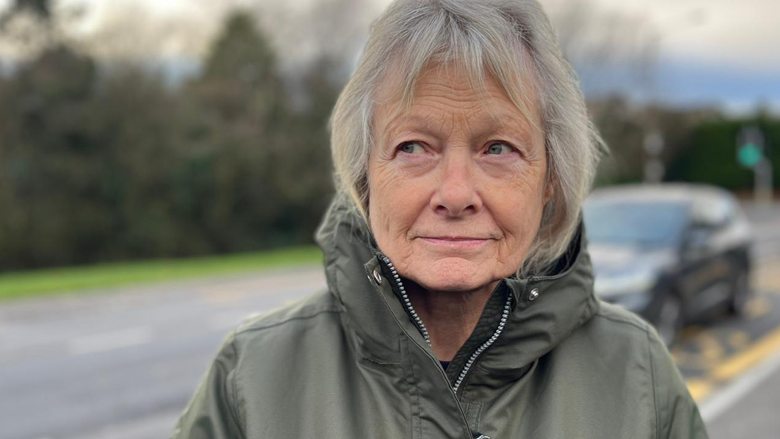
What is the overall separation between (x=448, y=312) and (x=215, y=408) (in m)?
0.52

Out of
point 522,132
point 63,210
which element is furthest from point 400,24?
point 63,210

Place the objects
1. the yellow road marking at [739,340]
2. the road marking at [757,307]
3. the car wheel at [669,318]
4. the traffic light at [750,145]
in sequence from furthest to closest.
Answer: the traffic light at [750,145] → the road marking at [757,307] → the yellow road marking at [739,340] → the car wheel at [669,318]

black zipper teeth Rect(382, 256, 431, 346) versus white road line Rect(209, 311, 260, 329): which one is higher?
black zipper teeth Rect(382, 256, 431, 346)

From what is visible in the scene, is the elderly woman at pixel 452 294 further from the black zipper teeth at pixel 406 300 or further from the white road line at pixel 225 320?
the white road line at pixel 225 320

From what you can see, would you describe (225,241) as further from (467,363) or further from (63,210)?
(467,363)

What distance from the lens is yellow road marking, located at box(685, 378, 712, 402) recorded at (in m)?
5.88

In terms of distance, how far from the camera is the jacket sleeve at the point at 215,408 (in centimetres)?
140

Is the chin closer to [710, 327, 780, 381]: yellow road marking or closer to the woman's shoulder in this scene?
the woman's shoulder

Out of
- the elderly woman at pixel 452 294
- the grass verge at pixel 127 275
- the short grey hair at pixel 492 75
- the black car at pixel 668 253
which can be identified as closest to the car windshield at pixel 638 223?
the black car at pixel 668 253

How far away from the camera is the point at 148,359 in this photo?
8.23m

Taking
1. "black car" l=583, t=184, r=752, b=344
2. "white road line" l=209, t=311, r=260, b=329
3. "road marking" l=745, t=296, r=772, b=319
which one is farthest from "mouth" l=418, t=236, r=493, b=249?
"road marking" l=745, t=296, r=772, b=319

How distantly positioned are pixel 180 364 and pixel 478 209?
7217mm

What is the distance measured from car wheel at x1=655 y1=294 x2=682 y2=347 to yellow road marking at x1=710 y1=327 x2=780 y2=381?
1.83ft

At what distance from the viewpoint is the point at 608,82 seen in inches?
1556
